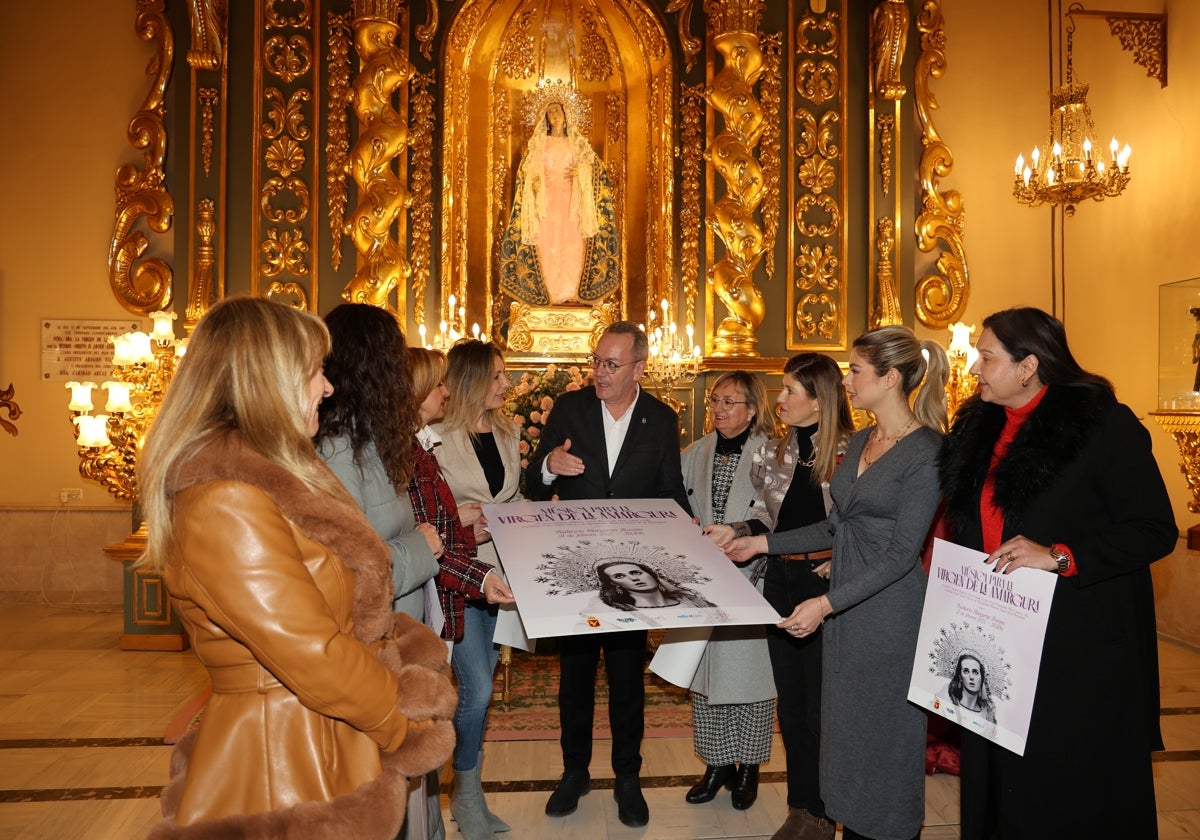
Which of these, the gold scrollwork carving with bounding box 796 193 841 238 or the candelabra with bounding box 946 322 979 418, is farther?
the gold scrollwork carving with bounding box 796 193 841 238

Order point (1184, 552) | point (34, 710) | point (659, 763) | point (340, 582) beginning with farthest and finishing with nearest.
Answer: point (1184, 552) < point (34, 710) < point (659, 763) < point (340, 582)

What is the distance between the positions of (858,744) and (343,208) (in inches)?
214

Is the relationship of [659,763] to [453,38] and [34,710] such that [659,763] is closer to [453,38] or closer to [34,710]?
[34,710]

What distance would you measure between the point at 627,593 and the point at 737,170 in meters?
4.89

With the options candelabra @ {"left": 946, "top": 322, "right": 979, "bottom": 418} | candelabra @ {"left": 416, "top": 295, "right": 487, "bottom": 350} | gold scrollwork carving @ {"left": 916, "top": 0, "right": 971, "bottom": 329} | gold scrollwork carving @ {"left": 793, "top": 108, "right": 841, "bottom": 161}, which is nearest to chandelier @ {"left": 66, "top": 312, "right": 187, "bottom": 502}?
candelabra @ {"left": 416, "top": 295, "right": 487, "bottom": 350}

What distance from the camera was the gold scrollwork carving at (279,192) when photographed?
6.63 m

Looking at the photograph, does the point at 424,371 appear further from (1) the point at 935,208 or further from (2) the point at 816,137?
(1) the point at 935,208

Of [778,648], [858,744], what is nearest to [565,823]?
[778,648]

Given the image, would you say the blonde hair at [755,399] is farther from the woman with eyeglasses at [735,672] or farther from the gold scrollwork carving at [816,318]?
the gold scrollwork carving at [816,318]

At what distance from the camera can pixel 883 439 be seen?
2.61 m

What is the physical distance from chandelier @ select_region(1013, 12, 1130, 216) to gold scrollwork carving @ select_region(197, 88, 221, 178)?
219 inches

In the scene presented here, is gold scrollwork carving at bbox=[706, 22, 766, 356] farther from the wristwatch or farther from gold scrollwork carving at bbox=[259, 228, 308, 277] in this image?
the wristwatch

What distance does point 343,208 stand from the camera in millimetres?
6668

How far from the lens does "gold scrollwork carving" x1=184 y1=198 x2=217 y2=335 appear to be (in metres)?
6.48
